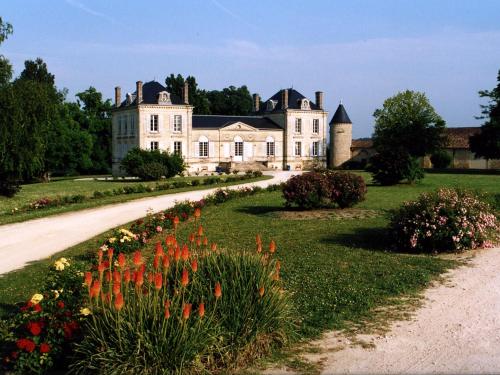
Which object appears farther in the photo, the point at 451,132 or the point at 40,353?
the point at 451,132

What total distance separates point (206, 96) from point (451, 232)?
2872 inches

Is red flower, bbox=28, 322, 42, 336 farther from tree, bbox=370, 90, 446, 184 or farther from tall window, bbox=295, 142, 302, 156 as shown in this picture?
tall window, bbox=295, 142, 302, 156

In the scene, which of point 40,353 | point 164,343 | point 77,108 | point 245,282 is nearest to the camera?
point 164,343

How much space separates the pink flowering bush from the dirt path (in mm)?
2837

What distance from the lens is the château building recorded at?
52.5 metres

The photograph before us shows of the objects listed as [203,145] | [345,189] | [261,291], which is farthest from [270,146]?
[261,291]

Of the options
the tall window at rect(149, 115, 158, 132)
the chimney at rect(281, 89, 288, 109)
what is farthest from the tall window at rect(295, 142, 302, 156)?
the tall window at rect(149, 115, 158, 132)

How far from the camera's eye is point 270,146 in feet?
194

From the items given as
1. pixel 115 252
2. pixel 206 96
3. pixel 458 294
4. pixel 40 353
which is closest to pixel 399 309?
pixel 458 294

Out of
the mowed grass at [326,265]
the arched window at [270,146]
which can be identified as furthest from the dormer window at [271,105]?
the mowed grass at [326,265]

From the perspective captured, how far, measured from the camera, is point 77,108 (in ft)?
201

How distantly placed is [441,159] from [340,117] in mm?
11789

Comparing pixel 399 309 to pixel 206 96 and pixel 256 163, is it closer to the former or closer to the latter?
pixel 256 163

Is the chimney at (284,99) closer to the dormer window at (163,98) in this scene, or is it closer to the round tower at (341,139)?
the round tower at (341,139)
